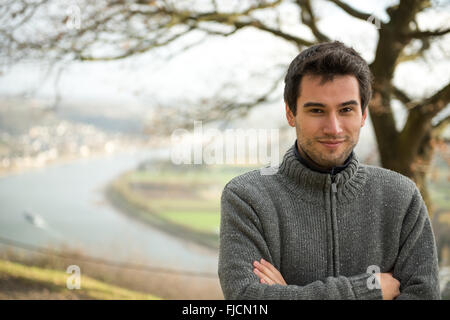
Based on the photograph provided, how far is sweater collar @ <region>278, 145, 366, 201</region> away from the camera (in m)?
1.24

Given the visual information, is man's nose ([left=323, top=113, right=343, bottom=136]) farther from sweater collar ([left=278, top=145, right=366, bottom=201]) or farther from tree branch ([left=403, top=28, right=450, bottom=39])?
tree branch ([left=403, top=28, right=450, bottom=39])

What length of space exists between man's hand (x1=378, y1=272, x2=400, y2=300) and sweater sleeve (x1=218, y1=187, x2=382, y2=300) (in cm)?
4

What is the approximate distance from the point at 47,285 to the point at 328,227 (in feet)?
8.28

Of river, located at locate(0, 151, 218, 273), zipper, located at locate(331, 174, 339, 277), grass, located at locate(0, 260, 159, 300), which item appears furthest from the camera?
river, located at locate(0, 151, 218, 273)

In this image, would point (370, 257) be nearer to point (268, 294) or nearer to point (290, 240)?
point (290, 240)

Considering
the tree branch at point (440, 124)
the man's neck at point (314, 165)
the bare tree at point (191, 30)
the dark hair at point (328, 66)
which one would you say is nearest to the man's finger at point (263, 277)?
the man's neck at point (314, 165)

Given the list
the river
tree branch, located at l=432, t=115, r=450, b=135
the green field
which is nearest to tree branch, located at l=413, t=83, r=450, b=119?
tree branch, located at l=432, t=115, r=450, b=135

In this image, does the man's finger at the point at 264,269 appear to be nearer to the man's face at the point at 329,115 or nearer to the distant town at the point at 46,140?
the man's face at the point at 329,115

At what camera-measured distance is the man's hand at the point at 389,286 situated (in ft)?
3.77

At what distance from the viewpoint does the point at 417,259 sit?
1201 millimetres

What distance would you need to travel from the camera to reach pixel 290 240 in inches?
47.8

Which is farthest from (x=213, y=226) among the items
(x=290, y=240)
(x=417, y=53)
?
(x=290, y=240)

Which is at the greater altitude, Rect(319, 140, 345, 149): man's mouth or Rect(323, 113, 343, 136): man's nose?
Rect(323, 113, 343, 136): man's nose

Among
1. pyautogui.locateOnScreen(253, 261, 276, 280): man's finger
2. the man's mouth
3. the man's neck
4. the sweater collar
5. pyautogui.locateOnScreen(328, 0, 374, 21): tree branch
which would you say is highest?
pyautogui.locateOnScreen(328, 0, 374, 21): tree branch
